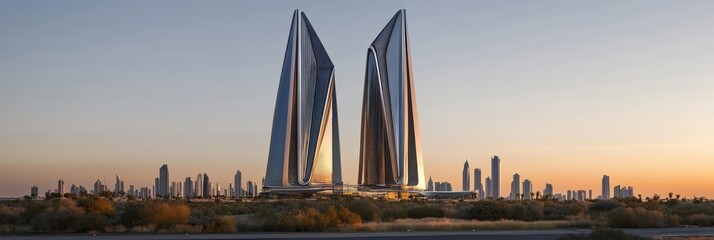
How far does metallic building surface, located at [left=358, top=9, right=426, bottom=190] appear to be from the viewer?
155625 millimetres

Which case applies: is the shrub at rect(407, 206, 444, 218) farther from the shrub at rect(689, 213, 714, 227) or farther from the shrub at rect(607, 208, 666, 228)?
the shrub at rect(689, 213, 714, 227)

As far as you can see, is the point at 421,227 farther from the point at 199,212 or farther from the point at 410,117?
the point at 410,117

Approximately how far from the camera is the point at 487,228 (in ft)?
156

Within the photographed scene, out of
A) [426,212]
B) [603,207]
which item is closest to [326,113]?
[603,207]

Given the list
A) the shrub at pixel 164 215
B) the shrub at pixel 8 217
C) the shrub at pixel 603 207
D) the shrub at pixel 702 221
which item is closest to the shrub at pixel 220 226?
the shrub at pixel 164 215

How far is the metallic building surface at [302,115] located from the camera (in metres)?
153

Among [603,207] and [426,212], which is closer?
[426,212]

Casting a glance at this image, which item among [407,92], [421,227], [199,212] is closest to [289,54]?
[407,92]

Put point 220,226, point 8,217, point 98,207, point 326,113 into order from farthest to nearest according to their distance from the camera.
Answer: point 326,113, point 98,207, point 8,217, point 220,226

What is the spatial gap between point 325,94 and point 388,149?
54.8 ft

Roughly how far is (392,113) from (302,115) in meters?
16.1

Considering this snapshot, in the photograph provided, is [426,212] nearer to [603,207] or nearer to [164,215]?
[603,207]

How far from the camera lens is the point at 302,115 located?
15362cm

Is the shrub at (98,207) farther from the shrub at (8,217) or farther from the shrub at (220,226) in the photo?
the shrub at (220,226)
